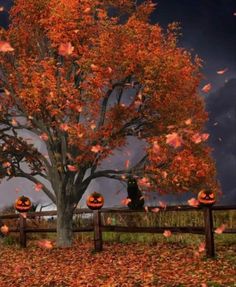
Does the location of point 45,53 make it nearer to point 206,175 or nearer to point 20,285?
point 206,175

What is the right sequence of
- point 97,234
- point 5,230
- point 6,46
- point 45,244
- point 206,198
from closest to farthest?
point 206,198 → point 97,234 → point 6,46 → point 45,244 → point 5,230

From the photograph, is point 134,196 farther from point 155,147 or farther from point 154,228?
point 154,228

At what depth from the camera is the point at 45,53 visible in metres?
21.1

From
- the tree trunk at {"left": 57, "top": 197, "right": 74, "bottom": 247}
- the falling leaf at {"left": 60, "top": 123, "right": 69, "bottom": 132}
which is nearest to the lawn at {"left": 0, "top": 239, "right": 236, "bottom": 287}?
the tree trunk at {"left": 57, "top": 197, "right": 74, "bottom": 247}

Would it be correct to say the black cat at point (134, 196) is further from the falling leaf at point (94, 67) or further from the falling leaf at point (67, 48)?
Answer: the falling leaf at point (94, 67)

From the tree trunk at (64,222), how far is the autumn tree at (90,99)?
39 millimetres

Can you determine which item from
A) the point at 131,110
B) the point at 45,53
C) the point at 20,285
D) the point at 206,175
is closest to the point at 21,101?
the point at 45,53

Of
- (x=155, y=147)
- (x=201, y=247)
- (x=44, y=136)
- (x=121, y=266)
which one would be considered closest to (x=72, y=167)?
(x=44, y=136)

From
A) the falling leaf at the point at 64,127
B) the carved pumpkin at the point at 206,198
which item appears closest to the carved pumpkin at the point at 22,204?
the falling leaf at the point at 64,127

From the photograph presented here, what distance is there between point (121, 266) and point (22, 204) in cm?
734

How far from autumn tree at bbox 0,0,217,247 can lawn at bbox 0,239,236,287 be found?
2135 millimetres

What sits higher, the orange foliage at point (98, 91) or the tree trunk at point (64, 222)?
the orange foliage at point (98, 91)

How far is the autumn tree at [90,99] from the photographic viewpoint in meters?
18.3

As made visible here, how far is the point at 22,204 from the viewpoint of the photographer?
69.8 feet
